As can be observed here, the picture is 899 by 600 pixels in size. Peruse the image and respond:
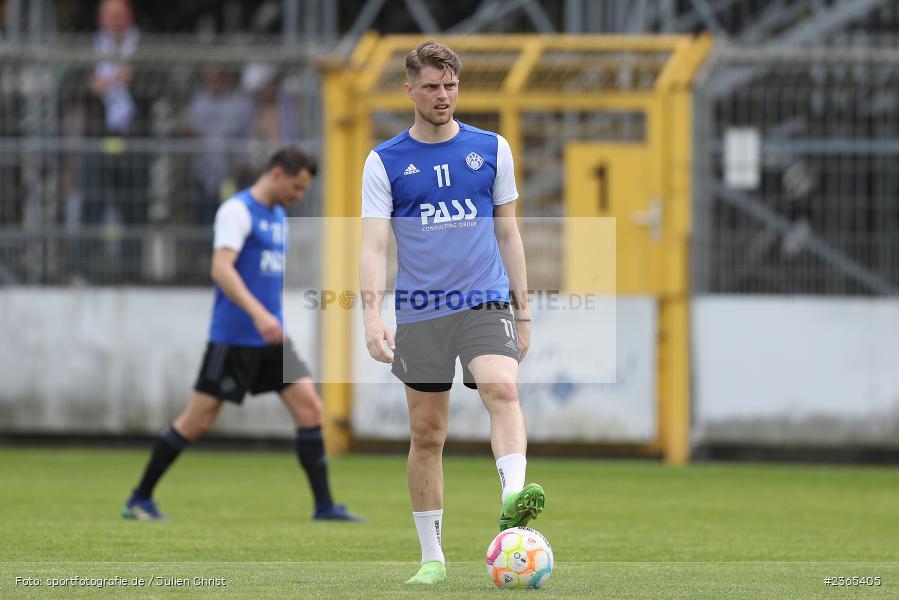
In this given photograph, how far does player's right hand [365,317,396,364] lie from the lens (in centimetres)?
699

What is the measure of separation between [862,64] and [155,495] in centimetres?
714

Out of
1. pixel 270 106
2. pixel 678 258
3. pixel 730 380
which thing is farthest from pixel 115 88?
pixel 730 380

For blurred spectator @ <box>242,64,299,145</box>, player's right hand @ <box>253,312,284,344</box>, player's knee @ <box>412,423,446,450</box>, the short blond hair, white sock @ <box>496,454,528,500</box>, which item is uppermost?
blurred spectator @ <box>242,64,299,145</box>

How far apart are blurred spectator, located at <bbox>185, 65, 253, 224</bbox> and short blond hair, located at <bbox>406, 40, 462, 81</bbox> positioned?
28.1 feet

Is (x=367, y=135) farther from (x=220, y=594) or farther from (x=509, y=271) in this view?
(x=220, y=594)

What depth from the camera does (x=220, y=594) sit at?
6.65 metres

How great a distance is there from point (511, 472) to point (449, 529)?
3.15 metres

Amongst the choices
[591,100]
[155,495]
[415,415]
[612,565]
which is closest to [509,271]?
[415,415]

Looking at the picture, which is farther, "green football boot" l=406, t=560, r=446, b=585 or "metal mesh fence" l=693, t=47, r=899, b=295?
"metal mesh fence" l=693, t=47, r=899, b=295

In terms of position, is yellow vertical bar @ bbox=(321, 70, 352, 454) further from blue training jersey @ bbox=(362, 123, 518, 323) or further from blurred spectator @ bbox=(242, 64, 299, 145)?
blue training jersey @ bbox=(362, 123, 518, 323)

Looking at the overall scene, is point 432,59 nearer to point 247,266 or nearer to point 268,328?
point 268,328

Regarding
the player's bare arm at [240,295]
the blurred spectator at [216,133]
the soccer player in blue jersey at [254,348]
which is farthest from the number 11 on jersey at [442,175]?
the blurred spectator at [216,133]

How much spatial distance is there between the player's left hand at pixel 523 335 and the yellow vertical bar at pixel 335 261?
775cm

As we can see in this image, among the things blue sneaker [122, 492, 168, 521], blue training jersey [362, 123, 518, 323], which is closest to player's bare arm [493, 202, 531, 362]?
blue training jersey [362, 123, 518, 323]
